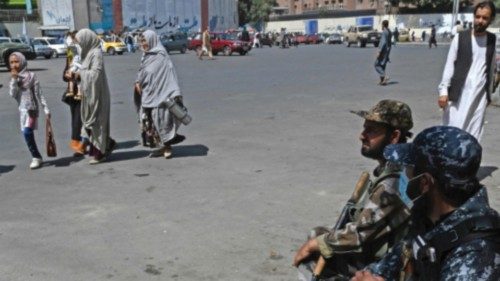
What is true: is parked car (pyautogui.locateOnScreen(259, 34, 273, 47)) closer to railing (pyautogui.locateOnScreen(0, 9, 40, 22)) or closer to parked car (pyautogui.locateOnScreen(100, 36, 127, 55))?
parked car (pyautogui.locateOnScreen(100, 36, 127, 55))

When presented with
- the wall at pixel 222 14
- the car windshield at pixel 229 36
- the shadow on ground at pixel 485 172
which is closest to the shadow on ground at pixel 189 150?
the shadow on ground at pixel 485 172

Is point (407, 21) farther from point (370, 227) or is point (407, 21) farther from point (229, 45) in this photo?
point (370, 227)

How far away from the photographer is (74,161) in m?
7.41

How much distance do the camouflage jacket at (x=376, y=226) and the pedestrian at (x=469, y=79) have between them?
3.35 meters

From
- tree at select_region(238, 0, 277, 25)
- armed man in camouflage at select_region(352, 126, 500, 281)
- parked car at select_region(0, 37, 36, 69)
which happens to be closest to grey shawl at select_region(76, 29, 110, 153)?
→ armed man in camouflage at select_region(352, 126, 500, 281)

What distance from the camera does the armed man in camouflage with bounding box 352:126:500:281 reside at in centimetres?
153

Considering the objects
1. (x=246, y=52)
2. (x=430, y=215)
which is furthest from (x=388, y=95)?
(x=246, y=52)

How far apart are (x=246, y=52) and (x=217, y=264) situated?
33401 millimetres

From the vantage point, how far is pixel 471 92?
5395 mm

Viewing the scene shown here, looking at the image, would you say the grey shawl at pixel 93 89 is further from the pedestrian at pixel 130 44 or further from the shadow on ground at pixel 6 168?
the pedestrian at pixel 130 44

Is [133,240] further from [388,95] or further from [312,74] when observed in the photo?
[312,74]

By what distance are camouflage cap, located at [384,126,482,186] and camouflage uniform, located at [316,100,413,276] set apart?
0.67 metres

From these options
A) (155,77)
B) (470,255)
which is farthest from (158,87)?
(470,255)

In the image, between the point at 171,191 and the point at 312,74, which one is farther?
the point at 312,74
